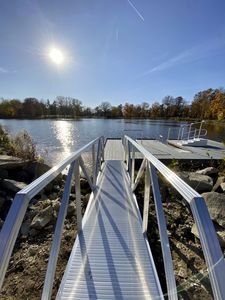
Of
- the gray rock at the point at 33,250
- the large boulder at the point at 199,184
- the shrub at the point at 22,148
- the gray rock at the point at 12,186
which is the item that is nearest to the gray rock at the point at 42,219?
the gray rock at the point at 33,250

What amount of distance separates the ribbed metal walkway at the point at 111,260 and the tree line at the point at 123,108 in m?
40.6

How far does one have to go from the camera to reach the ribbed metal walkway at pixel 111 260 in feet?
4.78

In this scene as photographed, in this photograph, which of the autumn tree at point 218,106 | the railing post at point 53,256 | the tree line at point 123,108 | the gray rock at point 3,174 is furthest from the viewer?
the tree line at point 123,108

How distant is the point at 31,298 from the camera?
168 cm

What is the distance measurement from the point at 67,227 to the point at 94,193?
0.70 m

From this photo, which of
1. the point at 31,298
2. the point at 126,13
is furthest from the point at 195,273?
the point at 126,13

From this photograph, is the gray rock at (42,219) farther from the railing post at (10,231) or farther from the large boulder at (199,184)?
the large boulder at (199,184)

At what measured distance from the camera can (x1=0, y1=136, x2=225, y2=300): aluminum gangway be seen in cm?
72

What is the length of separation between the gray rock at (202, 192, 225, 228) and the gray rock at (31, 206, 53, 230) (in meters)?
2.47

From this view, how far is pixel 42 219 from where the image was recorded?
2807mm

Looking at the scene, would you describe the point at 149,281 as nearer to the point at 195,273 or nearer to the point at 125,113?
the point at 195,273

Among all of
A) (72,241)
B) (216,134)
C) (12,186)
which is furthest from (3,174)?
(216,134)

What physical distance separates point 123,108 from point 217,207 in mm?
56651

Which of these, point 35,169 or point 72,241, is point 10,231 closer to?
point 72,241
